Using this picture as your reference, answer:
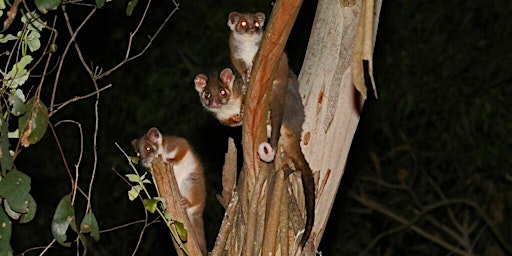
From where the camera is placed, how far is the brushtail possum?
5.98 metres

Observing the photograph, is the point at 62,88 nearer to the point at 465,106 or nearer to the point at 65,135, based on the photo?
the point at 65,135

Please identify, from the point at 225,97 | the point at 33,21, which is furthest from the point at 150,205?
the point at 225,97

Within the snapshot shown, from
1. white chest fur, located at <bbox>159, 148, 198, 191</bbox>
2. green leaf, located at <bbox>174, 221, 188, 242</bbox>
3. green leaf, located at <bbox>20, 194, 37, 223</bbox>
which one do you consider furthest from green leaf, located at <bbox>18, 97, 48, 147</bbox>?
white chest fur, located at <bbox>159, 148, 198, 191</bbox>

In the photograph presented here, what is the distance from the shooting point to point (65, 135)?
10.4 meters

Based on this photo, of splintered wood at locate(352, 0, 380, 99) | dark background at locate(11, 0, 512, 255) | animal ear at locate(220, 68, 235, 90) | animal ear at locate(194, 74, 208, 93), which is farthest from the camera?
dark background at locate(11, 0, 512, 255)

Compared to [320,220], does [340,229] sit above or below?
below

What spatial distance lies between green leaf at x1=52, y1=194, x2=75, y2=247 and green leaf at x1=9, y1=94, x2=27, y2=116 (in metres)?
0.35

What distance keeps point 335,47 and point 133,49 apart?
488cm

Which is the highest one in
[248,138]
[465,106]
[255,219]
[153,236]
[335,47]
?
[335,47]

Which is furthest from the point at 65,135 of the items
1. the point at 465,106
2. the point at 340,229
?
the point at 465,106

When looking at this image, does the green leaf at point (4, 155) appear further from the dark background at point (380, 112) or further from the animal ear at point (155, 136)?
the dark background at point (380, 112)

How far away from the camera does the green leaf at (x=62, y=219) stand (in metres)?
3.66

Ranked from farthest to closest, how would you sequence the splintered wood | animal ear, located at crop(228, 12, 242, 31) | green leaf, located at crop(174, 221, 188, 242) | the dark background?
the dark background, animal ear, located at crop(228, 12, 242, 31), green leaf, located at crop(174, 221, 188, 242), the splintered wood

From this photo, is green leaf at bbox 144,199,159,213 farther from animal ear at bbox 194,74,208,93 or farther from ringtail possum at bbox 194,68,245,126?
animal ear at bbox 194,74,208,93
